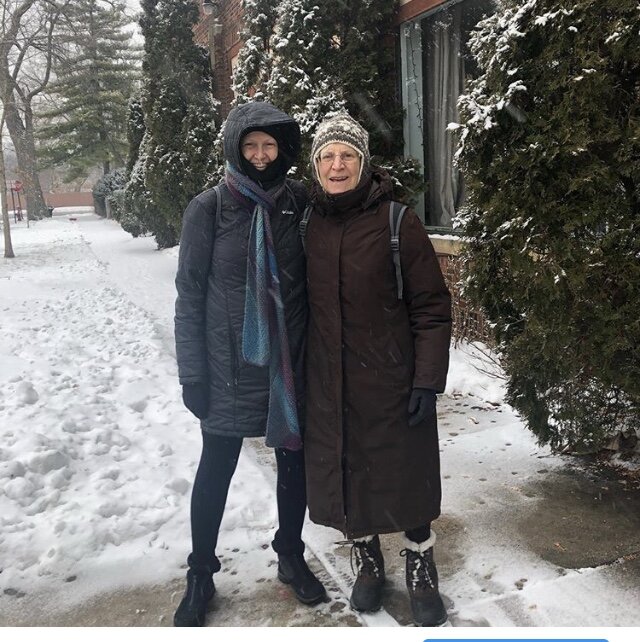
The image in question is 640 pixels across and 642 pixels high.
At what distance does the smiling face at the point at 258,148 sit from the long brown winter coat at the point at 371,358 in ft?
0.83

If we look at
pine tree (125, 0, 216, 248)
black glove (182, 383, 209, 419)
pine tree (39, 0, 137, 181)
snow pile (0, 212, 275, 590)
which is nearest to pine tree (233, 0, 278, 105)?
snow pile (0, 212, 275, 590)

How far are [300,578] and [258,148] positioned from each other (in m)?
1.73

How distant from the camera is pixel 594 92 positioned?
8.07 feet

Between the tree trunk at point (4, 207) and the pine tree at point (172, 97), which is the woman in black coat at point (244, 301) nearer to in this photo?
the pine tree at point (172, 97)

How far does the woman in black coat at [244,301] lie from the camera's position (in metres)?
2.34

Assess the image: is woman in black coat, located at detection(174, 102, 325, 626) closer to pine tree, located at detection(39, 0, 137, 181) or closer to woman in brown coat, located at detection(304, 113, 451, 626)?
woman in brown coat, located at detection(304, 113, 451, 626)

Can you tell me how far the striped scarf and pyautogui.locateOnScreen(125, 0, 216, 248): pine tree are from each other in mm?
9523

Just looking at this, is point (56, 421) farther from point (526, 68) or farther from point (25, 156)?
point (25, 156)

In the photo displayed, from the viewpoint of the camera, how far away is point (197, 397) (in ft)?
7.84

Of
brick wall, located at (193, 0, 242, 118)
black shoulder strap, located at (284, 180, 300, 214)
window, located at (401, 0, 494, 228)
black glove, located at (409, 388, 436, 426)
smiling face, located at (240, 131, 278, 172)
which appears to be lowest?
black glove, located at (409, 388, 436, 426)

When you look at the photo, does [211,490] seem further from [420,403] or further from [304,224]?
[304,224]

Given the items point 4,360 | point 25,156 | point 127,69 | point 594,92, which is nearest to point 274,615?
point 594,92

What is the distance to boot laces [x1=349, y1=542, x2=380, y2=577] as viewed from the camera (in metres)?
2.50

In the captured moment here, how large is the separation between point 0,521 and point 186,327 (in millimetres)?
1585
